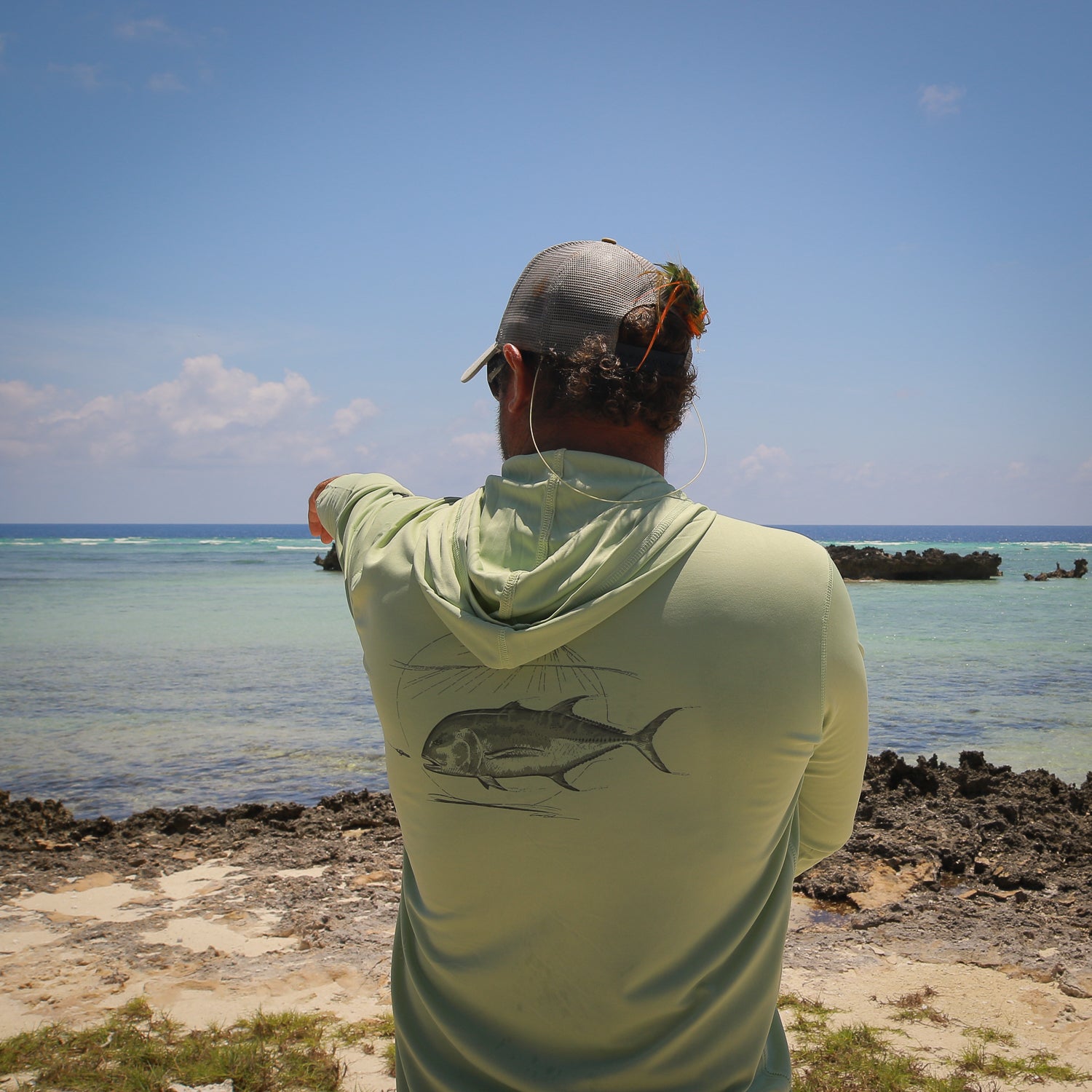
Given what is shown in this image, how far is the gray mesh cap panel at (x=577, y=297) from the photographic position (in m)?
1.37

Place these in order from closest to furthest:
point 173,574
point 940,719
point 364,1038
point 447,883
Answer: point 447,883 → point 364,1038 → point 940,719 → point 173,574

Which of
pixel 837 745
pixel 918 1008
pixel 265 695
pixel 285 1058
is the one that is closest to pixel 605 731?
pixel 837 745

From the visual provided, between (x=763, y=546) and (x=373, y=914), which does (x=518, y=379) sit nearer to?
(x=763, y=546)

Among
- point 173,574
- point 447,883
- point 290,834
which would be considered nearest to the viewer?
Result: point 447,883

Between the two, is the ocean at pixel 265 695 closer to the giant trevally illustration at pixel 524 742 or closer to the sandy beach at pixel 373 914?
the sandy beach at pixel 373 914

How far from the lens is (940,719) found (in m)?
10.0

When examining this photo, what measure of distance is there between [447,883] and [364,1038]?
2.61 m

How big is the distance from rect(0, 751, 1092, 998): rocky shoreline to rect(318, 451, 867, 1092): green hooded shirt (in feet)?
11.3

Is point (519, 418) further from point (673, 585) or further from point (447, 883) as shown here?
point (447, 883)

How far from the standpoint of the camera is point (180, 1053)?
3.21 meters

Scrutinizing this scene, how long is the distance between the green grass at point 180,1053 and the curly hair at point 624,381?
2875 mm

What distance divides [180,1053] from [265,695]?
8.35 metres

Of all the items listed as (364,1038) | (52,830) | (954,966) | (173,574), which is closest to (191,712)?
(52,830)

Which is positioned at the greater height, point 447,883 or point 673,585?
point 673,585
